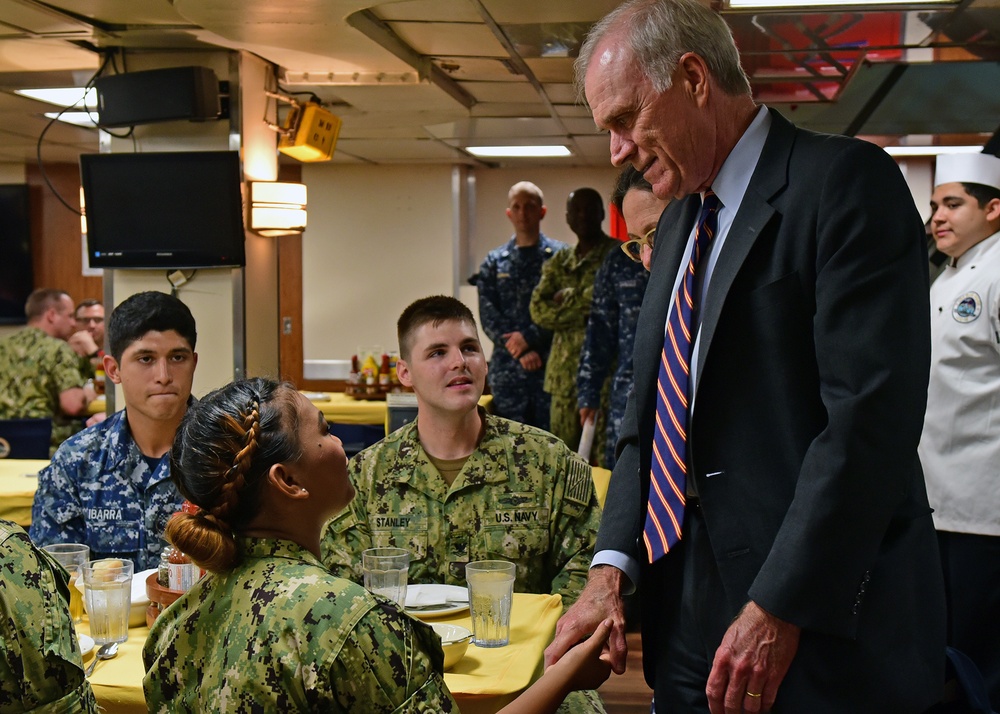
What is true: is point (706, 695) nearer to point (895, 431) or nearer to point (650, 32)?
point (895, 431)

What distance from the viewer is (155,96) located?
5.09 metres

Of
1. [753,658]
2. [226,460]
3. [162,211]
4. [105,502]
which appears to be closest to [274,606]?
[226,460]

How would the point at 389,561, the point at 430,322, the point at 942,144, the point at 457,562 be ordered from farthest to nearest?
the point at 942,144
the point at 430,322
the point at 457,562
the point at 389,561

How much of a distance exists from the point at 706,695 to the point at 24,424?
4621mm

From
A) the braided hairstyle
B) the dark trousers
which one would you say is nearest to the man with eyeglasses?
the dark trousers

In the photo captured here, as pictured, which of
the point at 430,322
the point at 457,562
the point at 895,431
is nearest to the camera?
the point at 895,431

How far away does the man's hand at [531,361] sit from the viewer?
20.7 ft

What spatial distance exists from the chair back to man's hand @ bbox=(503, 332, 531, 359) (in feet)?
8.74

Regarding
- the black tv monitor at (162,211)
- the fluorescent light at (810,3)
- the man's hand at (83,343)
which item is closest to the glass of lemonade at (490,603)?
the fluorescent light at (810,3)

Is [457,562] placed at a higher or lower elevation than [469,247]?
lower

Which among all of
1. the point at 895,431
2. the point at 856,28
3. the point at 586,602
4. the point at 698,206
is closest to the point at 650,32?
the point at 698,206

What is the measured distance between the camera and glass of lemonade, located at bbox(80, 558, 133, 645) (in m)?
1.94

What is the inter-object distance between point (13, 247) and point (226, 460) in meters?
9.69

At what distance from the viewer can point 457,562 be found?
2619 millimetres
